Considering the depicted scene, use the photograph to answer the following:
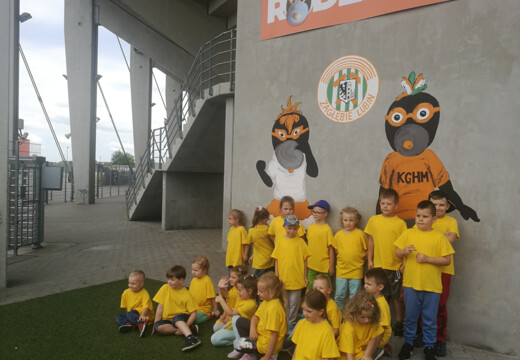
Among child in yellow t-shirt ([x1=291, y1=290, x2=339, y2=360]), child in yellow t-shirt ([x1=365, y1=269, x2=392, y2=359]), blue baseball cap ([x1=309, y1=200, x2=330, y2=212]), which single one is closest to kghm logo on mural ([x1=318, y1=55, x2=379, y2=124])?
blue baseball cap ([x1=309, y1=200, x2=330, y2=212])

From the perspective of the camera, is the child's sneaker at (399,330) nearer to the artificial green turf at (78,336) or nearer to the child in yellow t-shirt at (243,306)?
the artificial green turf at (78,336)

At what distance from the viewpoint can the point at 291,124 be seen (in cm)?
598

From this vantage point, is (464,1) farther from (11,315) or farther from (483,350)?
(11,315)

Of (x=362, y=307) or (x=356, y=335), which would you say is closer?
(x=362, y=307)

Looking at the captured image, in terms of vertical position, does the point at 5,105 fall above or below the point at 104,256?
above

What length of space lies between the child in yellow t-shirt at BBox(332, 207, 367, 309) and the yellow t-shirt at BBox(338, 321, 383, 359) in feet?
4.18

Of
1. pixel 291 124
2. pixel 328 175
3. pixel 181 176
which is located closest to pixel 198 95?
pixel 181 176

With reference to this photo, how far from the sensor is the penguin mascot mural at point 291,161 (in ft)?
19.0

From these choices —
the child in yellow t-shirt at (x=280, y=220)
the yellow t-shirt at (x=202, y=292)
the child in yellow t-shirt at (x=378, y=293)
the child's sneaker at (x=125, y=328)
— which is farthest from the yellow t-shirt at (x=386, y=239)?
the child's sneaker at (x=125, y=328)

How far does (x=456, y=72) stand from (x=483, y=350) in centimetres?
326

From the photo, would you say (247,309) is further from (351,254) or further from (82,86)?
(82,86)

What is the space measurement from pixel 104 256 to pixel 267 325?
5.92m

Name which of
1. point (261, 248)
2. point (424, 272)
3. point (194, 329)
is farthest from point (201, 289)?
point (424, 272)

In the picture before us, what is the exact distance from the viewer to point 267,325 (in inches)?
142
